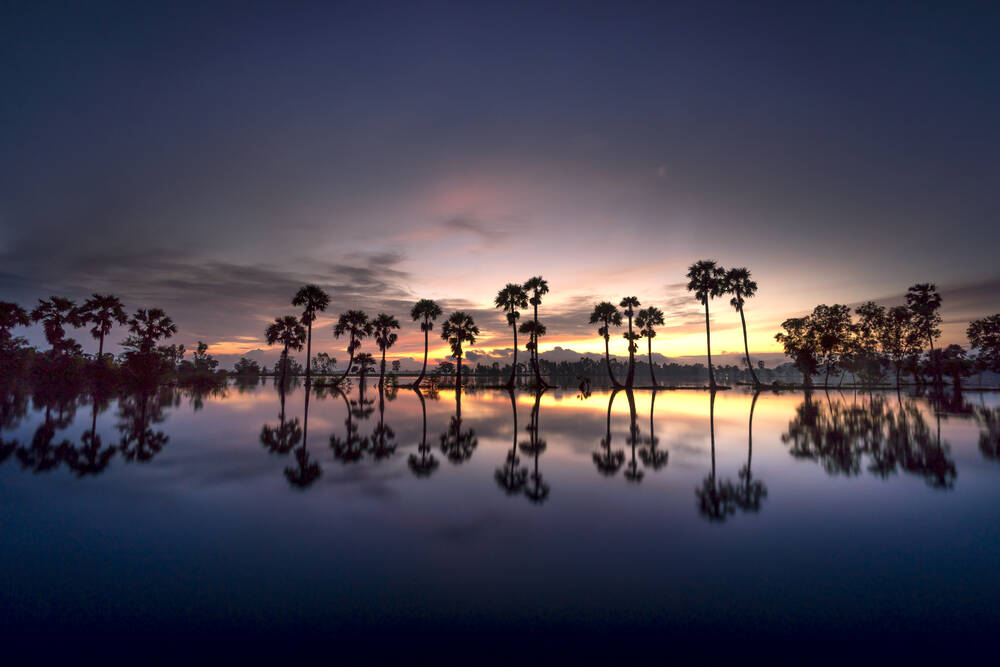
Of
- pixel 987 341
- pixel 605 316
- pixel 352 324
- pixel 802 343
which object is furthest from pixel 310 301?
pixel 987 341

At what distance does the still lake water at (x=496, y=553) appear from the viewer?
3.61m

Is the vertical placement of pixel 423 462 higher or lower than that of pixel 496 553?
lower

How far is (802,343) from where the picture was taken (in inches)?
2514

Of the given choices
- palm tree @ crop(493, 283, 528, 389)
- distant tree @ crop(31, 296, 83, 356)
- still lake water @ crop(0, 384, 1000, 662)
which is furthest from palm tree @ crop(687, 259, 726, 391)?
distant tree @ crop(31, 296, 83, 356)

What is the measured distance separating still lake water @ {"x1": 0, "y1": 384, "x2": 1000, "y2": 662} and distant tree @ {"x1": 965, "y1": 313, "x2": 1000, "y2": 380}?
80299 mm

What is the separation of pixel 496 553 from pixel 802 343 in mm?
76941

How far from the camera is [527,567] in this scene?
16.2 ft

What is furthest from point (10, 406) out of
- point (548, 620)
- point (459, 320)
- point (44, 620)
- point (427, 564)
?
point (459, 320)

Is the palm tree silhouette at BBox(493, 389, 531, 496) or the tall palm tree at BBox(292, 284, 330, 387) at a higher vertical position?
the tall palm tree at BBox(292, 284, 330, 387)

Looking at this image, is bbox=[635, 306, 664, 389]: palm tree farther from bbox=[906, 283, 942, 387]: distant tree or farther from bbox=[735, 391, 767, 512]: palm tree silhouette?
bbox=[735, 391, 767, 512]: palm tree silhouette

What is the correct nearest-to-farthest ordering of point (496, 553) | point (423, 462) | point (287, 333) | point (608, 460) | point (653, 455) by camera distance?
point (496, 553), point (423, 462), point (608, 460), point (653, 455), point (287, 333)

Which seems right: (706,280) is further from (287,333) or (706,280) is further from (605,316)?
(287,333)

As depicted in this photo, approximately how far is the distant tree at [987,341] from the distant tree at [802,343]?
2348cm

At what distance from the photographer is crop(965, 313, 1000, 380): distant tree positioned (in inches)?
2392
